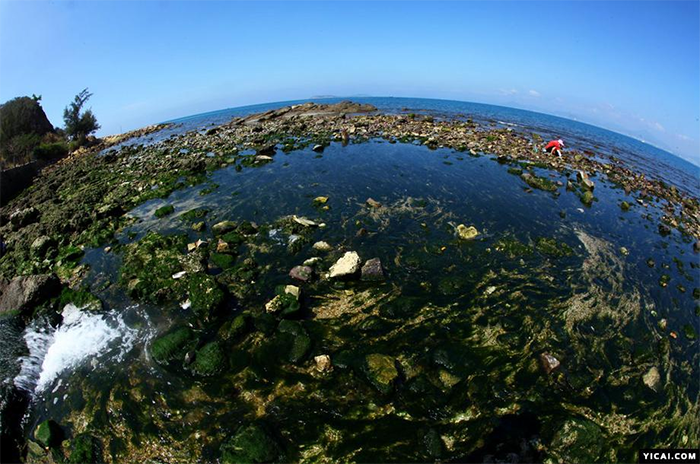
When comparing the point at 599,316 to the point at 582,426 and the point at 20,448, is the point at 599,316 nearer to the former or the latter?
the point at 582,426

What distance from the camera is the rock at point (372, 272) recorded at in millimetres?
12664

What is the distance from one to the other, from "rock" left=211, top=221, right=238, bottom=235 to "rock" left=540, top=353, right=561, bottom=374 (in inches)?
650

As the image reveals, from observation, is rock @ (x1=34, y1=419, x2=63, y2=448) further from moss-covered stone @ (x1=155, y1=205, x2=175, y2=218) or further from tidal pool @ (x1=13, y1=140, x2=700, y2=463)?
moss-covered stone @ (x1=155, y1=205, x2=175, y2=218)

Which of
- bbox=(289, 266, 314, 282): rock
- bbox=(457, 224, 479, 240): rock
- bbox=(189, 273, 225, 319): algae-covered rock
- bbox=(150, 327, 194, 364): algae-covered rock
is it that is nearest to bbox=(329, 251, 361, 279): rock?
bbox=(289, 266, 314, 282): rock

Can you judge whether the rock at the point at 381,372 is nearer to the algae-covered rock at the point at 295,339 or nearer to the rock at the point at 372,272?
the algae-covered rock at the point at 295,339

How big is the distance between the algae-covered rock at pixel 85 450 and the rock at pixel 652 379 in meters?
16.5

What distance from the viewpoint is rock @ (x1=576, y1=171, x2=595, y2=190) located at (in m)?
24.8

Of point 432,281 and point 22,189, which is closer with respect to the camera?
point 432,281

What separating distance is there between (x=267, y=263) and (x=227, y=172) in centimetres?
1781

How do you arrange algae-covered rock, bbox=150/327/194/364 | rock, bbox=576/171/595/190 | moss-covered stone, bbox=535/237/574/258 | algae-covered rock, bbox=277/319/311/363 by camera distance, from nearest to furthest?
1. algae-covered rock, bbox=277/319/311/363
2. algae-covered rock, bbox=150/327/194/364
3. moss-covered stone, bbox=535/237/574/258
4. rock, bbox=576/171/595/190

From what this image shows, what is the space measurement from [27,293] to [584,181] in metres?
39.4

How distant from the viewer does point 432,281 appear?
1270 cm

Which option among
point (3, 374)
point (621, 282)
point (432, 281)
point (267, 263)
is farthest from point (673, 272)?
point (3, 374)

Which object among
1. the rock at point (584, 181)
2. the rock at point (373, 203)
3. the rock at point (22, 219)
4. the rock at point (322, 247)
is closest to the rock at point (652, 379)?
the rock at point (322, 247)
